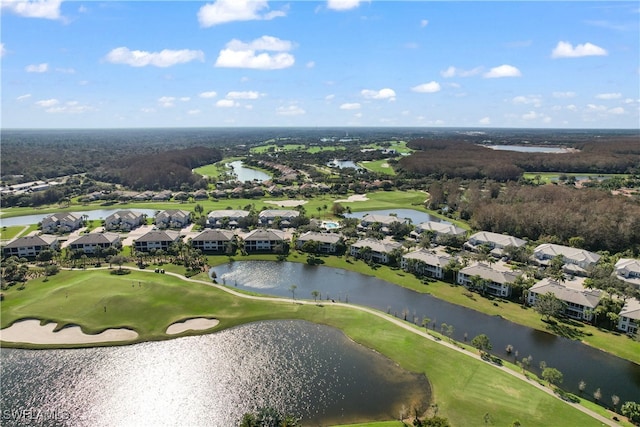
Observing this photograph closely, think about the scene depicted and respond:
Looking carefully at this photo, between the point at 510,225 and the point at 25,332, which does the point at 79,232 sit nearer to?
the point at 25,332

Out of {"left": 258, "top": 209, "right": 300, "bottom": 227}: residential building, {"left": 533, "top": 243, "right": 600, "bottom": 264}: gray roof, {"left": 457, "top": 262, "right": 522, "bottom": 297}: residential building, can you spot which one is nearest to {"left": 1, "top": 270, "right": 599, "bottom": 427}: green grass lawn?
{"left": 457, "top": 262, "right": 522, "bottom": 297}: residential building

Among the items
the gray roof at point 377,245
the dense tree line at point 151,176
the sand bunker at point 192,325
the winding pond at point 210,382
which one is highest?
the dense tree line at point 151,176

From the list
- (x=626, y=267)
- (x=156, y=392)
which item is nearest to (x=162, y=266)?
(x=156, y=392)

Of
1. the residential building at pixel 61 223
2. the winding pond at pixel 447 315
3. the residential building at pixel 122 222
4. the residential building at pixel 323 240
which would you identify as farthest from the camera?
the residential building at pixel 122 222

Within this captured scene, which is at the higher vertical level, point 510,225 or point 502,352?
point 510,225

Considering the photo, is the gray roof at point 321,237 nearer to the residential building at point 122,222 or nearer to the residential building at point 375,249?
the residential building at point 375,249

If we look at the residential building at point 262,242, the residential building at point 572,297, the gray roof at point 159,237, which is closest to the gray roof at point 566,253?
the residential building at point 572,297

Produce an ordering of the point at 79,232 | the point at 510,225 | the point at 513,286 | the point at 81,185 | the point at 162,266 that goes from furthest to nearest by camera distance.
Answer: the point at 81,185, the point at 79,232, the point at 510,225, the point at 162,266, the point at 513,286
